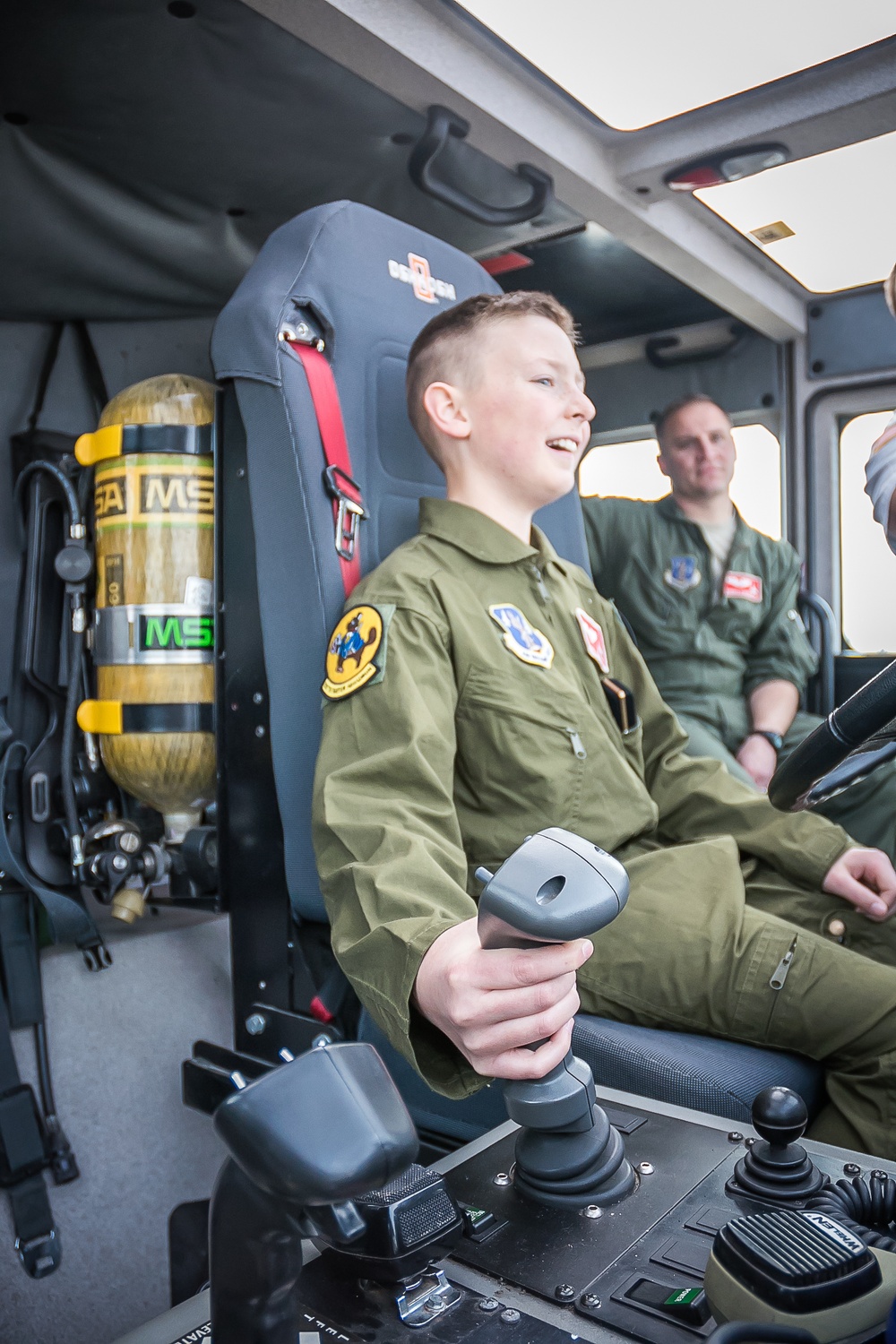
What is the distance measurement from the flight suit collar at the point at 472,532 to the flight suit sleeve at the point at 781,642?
5.72 ft

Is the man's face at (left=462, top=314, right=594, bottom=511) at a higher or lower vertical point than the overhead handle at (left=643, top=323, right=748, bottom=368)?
lower

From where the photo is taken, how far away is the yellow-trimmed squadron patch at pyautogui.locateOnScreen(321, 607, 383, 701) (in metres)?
1.24

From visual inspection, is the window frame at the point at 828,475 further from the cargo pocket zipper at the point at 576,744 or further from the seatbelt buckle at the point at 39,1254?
the seatbelt buckle at the point at 39,1254

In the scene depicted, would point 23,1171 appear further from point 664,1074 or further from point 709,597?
point 709,597

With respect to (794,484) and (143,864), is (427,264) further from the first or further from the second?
(794,484)

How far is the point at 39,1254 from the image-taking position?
1.63 m

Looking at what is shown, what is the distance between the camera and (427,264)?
5.89 ft

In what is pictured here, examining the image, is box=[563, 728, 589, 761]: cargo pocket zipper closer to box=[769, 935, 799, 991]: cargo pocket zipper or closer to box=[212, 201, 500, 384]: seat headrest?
box=[769, 935, 799, 991]: cargo pocket zipper

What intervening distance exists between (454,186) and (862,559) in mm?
1881

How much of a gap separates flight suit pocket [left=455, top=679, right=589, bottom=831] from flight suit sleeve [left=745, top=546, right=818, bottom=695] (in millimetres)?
1886

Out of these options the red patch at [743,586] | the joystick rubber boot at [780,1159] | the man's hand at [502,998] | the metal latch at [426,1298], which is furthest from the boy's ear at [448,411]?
the red patch at [743,586]

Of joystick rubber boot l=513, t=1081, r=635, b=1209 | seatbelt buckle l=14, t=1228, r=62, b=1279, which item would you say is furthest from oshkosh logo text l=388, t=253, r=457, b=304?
seatbelt buckle l=14, t=1228, r=62, b=1279

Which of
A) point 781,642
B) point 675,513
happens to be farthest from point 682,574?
point 781,642

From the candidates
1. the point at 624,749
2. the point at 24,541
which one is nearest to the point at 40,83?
the point at 24,541
